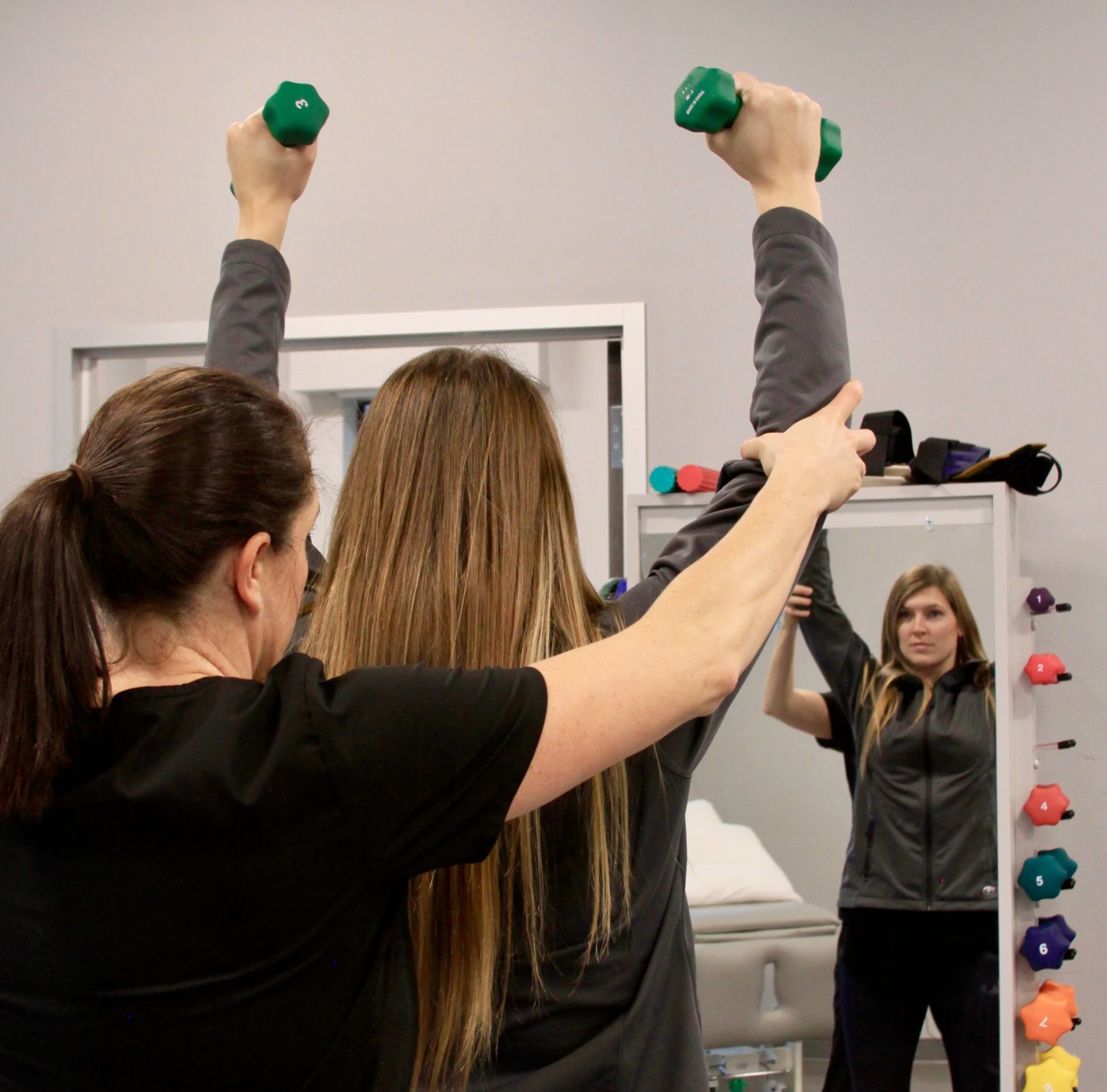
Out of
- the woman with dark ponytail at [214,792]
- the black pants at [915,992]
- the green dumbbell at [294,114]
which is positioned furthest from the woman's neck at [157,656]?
the black pants at [915,992]

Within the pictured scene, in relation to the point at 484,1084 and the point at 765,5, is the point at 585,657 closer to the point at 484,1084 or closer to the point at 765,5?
the point at 484,1084

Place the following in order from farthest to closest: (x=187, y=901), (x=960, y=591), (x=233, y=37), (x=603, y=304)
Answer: (x=233, y=37) < (x=603, y=304) < (x=960, y=591) < (x=187, y=901)

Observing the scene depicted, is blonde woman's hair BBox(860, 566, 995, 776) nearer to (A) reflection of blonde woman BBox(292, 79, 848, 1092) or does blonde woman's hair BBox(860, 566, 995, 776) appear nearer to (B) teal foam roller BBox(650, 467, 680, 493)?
(B) teal foam roller BBox(650, 467, 680, 493)

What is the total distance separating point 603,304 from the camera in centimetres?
207

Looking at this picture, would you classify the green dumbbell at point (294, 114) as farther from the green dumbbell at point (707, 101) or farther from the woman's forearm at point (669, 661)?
the woman's forearm at point (669, 661)

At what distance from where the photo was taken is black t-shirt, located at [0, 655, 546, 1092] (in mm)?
540

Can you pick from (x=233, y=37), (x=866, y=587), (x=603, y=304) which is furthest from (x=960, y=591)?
(x=233, y=37)

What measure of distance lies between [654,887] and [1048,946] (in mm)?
1156

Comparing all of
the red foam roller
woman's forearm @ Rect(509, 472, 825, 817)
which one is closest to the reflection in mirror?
the red foam roller

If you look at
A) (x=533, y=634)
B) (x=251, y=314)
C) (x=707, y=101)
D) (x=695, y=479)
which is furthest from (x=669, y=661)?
(x=695, y=479)

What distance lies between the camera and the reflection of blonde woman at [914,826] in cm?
168

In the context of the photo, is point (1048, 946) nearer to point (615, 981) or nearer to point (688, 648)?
point (615, 981)

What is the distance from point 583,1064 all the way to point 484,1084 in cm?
7

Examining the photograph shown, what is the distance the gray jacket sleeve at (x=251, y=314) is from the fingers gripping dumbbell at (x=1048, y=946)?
1.26 meters
